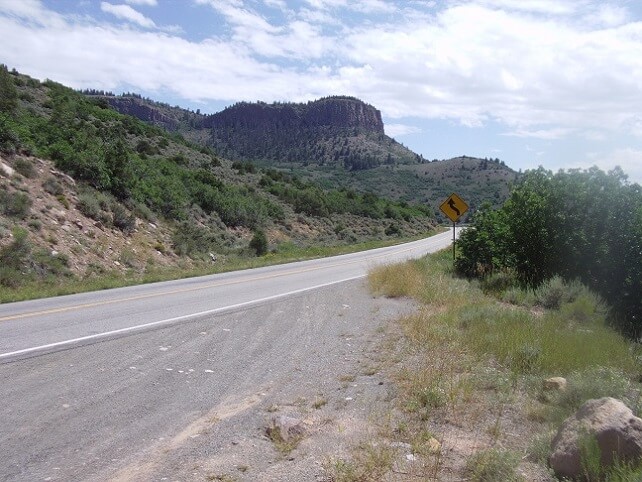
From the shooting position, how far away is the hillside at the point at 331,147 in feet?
396

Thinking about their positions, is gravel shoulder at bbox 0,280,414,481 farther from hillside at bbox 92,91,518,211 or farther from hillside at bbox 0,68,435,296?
hillside at bbox 92,91,518,211

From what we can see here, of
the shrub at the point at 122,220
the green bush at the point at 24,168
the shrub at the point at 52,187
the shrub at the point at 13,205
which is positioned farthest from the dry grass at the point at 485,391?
the green bush at the point at 24,168

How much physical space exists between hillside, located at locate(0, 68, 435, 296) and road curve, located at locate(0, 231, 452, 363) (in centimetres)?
495

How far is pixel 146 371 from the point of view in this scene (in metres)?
7.43

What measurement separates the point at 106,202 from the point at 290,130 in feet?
475

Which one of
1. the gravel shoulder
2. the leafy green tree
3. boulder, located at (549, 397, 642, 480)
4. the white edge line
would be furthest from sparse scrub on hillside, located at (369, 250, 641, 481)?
the leafy green tree

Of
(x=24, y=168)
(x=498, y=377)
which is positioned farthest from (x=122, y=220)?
(x=498, y=377)

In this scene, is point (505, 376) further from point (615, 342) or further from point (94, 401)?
point (94, 401)

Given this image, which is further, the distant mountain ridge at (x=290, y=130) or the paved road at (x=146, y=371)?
the distant mountain ridge at (x=290, y=130)

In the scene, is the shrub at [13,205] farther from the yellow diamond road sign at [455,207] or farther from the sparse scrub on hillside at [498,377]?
the sparse scrub on hillside at [498,377]

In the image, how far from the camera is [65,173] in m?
27.0

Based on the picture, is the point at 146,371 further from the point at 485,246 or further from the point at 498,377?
the point at 485,246

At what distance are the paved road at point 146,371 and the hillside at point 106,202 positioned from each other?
823 centimetres

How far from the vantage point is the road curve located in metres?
9.11
